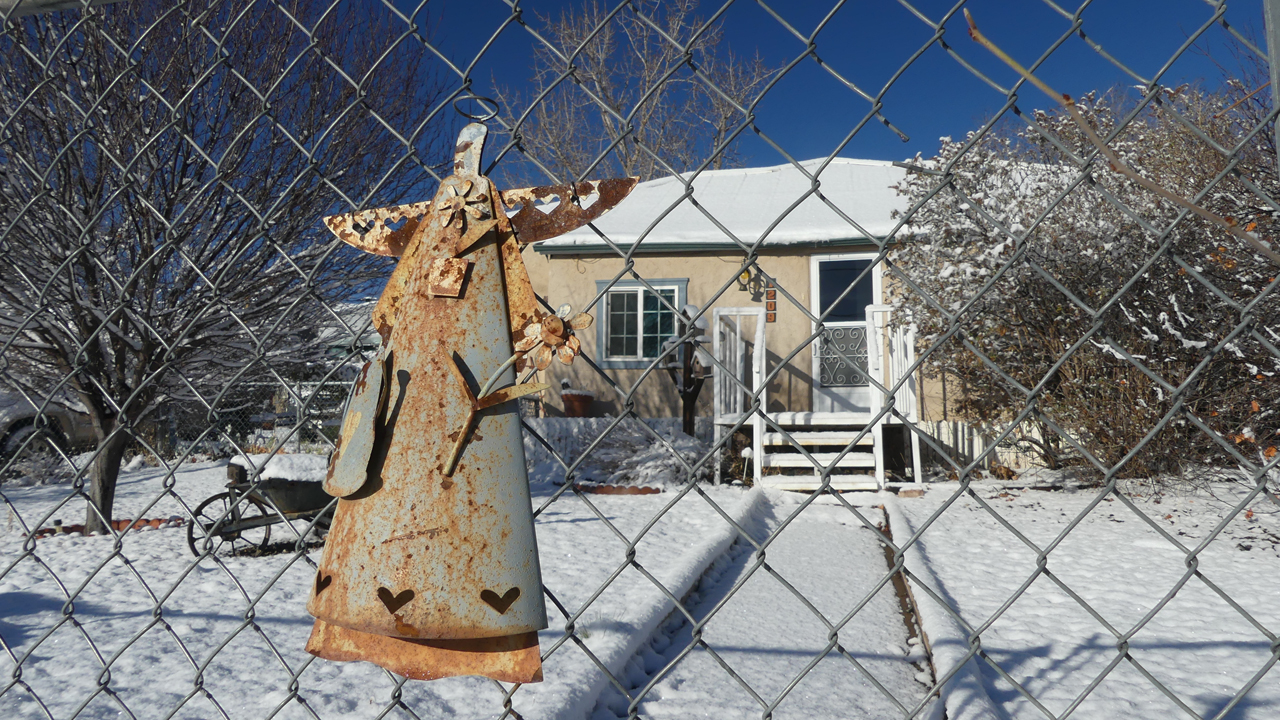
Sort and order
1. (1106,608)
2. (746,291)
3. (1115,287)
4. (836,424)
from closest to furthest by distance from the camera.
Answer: (1106,608) → (1115,287) → (836,424) → (746,291)

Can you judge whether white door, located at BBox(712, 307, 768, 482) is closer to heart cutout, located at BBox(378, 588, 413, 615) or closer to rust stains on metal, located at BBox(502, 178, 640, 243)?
rust stains on metal, located at BBox(502, 178, 640, 243)

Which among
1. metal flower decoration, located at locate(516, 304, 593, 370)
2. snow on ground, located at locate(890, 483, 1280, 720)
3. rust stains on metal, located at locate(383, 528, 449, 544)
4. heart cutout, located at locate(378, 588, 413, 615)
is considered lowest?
snow on ground, located at locate(890, 483, 1280, 720)

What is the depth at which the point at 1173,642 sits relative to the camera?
3.16m

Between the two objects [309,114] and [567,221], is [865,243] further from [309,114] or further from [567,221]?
[567,221]

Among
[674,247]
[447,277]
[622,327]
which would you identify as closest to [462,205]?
[447,277]

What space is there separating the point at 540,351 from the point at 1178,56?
103 cm

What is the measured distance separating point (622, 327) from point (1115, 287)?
Answer: 6831 millimetres

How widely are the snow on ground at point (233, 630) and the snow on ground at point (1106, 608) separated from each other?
132cm

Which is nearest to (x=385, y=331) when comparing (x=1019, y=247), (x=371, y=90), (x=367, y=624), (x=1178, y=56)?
(x=367, y=624)

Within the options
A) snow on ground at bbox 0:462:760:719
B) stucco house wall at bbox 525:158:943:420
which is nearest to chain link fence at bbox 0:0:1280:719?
snow on ground at bbox 0:462:760:719

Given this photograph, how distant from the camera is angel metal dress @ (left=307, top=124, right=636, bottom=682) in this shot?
3.68ft

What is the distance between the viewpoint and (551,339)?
1126 mm

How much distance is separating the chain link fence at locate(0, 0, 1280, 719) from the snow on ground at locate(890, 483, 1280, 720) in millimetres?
28

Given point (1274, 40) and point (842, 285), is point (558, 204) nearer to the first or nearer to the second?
point (1274, 40)
